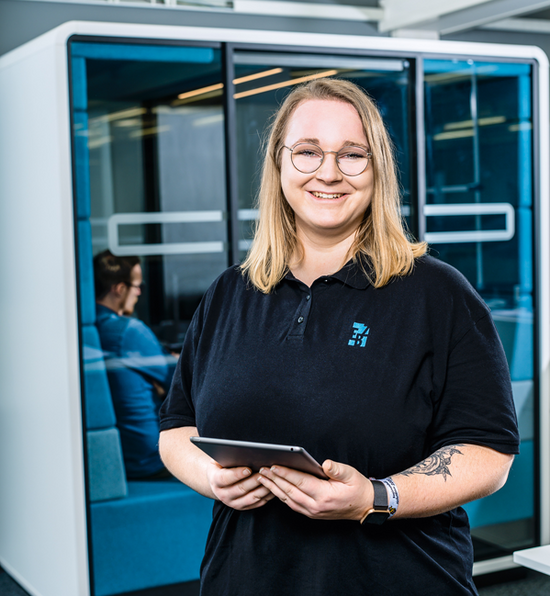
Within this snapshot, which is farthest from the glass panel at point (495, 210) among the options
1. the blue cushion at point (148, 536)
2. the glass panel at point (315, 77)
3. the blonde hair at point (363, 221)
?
the blonde hair at point (363, 221)

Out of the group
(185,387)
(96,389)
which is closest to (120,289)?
(96,389)

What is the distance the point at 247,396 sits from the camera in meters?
1.43

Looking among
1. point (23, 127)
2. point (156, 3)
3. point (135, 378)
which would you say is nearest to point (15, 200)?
point (23, 127)

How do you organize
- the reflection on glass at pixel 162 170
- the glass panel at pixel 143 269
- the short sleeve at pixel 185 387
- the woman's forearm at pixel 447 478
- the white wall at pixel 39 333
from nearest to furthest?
the woman's forearm at pixel 447 478, the short sleeve at pixel 185 387, the white wall at pixel 39 333, the glass panel at pixel 143 269, the reflection on glass at pixel 162 170

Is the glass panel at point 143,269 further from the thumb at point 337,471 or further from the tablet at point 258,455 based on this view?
the thumb at point 337,471

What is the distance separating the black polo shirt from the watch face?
0.09 m

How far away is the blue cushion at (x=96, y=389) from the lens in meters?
3.06

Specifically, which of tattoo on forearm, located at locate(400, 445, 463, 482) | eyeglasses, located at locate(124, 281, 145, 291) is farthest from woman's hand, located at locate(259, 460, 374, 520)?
eyeglasses, located at locate(124, 281, 145, 291)

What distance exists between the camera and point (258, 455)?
1.23m

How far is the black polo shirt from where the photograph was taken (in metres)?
1.34

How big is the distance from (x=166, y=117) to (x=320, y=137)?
213 centimetres

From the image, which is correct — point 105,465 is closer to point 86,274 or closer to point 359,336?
point 86,274

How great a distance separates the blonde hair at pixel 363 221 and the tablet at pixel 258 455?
38 cm

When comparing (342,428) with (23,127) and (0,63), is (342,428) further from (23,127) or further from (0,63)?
(0,63)
